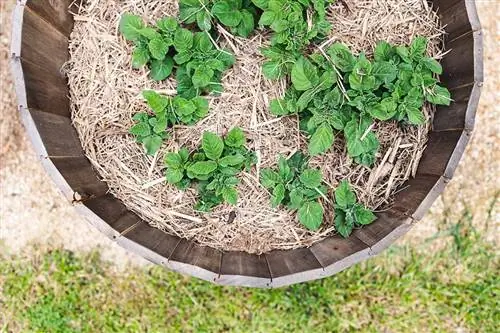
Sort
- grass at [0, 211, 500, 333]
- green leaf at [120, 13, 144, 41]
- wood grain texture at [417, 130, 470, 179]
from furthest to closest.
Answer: grass at [0, 211, 500, 333]
green leaf at [120, 13, 144, 41]
wood grain texture at [417, 130, 470, 179]

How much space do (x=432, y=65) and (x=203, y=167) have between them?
773mm

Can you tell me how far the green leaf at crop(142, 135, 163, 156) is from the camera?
1.86 meters

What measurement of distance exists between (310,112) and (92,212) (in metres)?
0.75

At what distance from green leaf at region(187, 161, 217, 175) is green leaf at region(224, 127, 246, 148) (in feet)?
0.30

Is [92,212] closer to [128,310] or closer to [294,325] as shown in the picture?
[128,310]

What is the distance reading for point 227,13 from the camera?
179cm

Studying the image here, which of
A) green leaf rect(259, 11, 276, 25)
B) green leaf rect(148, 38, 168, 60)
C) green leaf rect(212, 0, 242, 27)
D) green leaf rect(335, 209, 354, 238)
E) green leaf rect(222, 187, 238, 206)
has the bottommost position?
green leaf rect(335, 209, 354, 238)

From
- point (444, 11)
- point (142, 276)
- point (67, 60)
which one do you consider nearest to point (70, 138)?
point (67, 60)

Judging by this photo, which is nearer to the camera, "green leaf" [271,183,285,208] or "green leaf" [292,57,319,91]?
"green leaf" [292,57,319,91]

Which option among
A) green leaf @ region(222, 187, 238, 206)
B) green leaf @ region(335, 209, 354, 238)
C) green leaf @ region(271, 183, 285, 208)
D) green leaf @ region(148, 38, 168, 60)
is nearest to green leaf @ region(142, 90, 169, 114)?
green leaf @ region(148, 38, 168, 60)

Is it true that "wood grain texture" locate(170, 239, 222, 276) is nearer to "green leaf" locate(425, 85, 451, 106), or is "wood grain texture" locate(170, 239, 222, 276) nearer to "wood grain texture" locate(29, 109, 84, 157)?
"wood grain texture" locate(29, 109, 84, 157)

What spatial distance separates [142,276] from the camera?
7.99ft

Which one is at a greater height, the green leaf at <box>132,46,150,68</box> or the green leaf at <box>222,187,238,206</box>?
the green leaf at <box>132,46,150,68</box>

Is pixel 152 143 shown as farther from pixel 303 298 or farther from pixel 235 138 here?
pixel 303 298
